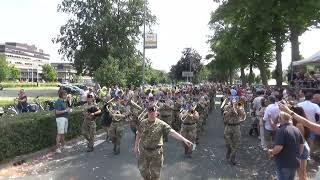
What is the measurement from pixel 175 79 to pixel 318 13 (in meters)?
82.1

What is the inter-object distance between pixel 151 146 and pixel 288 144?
7.64ft

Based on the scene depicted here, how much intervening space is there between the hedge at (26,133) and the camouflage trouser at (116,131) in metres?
2.14

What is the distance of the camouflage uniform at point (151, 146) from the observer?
9.22 meters

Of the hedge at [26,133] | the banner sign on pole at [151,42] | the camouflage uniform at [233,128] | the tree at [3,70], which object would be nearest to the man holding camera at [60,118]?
the hedge at [26,133]

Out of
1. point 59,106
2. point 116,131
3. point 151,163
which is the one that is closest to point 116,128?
point 116,131

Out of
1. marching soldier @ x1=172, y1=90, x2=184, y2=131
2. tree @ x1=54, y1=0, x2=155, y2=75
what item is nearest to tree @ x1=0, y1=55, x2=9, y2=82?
tree @ x1=54, y1=0, x2=155, y2=75

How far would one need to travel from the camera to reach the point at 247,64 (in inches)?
2138

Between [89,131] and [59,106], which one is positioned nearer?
[89,131]

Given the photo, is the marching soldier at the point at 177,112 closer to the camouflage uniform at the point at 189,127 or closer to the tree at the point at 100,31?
the camouflage uniform at the point at 189,127

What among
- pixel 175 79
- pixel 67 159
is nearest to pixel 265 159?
pixel 67 159

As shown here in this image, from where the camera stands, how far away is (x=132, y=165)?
13430 millimetres

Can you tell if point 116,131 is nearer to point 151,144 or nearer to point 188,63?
point 151,144

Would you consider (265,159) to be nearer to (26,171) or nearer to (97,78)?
(26,171)

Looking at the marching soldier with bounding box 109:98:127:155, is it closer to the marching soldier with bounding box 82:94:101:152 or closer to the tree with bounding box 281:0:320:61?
the marching soldier with bounding box 82:94:101:152
